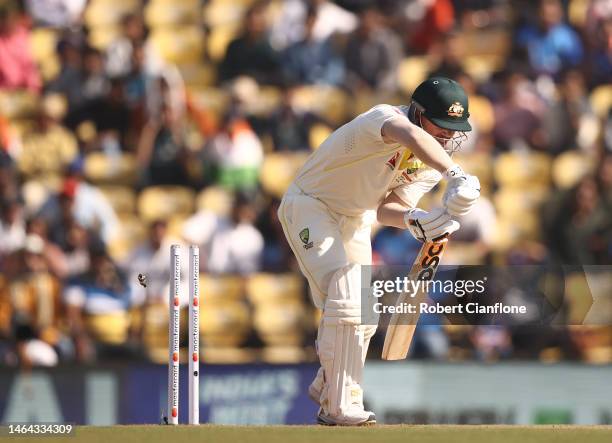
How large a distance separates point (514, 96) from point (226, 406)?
13.2 ft

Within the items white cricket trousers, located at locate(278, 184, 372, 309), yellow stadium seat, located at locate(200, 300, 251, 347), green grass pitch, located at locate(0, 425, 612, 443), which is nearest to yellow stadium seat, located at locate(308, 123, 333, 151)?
yellow stadium seat, located at locate(200, 300, 251, 347)

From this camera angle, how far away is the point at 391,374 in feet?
30.9

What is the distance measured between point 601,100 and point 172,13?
4.07 meters

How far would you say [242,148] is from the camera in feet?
36.5

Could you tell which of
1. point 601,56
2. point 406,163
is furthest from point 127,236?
point 406,163

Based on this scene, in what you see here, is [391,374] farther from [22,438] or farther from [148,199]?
[22,438]

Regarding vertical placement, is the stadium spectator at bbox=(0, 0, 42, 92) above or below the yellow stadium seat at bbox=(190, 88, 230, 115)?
above

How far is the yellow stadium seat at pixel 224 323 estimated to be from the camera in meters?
10.3

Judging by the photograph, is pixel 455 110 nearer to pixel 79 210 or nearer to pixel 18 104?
pixel 79 210

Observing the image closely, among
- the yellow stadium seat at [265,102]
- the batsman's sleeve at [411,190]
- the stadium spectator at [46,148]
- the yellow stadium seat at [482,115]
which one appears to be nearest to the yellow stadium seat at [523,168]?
the yellow stadium seat at [482,115]

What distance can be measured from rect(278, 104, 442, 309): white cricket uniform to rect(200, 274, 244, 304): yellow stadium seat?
3.96 metres

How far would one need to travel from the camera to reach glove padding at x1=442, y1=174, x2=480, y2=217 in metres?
A: 5.75

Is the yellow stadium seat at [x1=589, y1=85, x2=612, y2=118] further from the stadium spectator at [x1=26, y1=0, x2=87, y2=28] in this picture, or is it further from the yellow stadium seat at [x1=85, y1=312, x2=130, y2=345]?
the stadium spectator at [x1=26, y1=0, x2=87, y2=28]

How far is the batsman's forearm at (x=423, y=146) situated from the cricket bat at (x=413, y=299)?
44 centimetres
